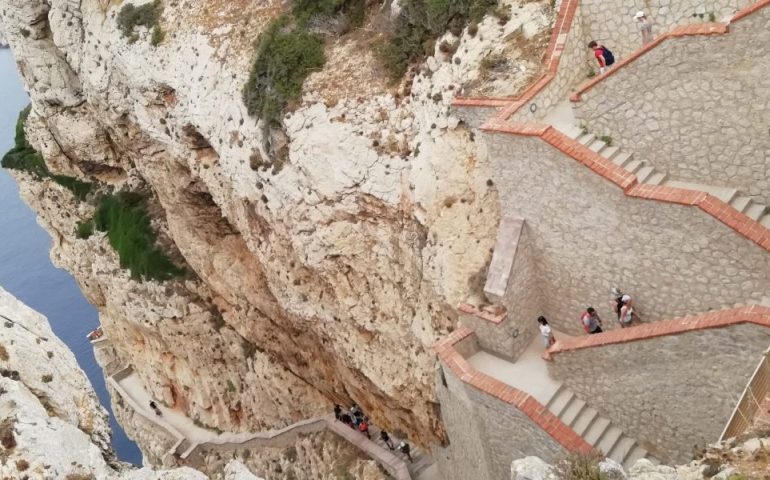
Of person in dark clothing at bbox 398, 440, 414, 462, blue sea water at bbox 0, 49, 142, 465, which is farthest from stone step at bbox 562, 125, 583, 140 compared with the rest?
blue sea water at bbox 0, 49, 142, 465

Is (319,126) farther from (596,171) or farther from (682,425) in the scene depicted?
(682,425)

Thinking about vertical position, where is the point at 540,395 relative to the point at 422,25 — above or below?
below

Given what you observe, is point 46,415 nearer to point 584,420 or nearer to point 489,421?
point 489,421

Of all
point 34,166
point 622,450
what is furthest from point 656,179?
point 34,166

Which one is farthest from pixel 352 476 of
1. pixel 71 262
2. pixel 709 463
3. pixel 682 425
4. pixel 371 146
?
pixel 71 262

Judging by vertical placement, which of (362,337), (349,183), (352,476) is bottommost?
(352,476)
